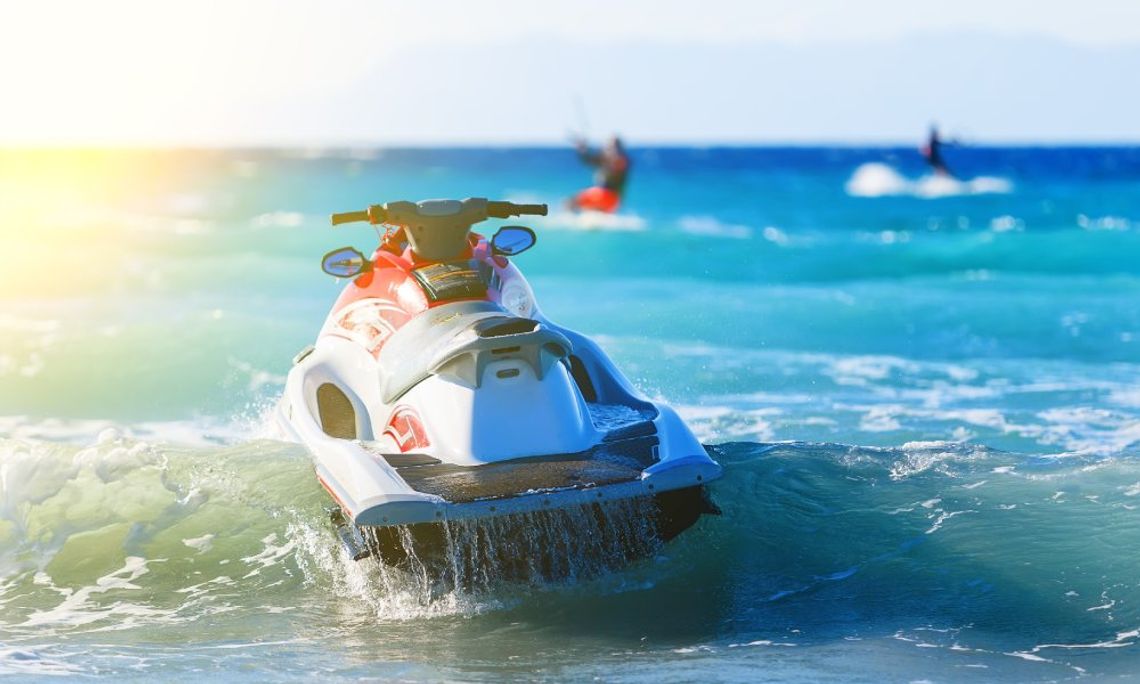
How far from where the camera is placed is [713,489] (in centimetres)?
818

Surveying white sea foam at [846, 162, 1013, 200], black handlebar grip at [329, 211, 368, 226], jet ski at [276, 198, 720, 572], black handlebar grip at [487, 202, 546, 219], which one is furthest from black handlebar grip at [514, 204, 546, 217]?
white sea foam at [846, 162, 1013, 200]

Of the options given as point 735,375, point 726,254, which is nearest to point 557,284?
point 726,254

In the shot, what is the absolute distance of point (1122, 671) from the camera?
19.8 feet

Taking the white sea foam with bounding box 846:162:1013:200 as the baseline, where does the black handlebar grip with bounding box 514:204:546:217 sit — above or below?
below

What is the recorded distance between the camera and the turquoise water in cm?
631

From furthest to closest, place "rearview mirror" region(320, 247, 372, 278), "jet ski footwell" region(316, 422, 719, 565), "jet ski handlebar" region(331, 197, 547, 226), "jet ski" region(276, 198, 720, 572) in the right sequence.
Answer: "rearview mirror" region(320, 247, 372, 278), "jet ski handlebar" region(331, 197, 547, 226), "jet ski" region(276, 198, 720, 572), "jet ski footwell" region(316, 422, 719, 565)

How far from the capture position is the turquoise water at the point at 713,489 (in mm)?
6312

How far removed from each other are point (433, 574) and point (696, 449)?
47.1 inches

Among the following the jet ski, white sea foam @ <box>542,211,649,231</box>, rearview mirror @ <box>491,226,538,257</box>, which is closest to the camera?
the jet ski

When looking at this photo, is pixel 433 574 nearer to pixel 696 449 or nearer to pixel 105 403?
pixel 696 449

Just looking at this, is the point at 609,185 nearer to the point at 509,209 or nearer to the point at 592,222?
the point at 592,222

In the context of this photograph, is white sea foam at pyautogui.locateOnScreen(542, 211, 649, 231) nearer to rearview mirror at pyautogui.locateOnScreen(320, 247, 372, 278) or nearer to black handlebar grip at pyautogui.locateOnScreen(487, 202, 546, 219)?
black handlebar grip at pyautogui.locateOnScreen(487, 202, 546, 219)

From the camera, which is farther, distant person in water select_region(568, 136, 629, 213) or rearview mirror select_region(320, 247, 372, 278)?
distant person in water select_region(568, 136, 629, 213)

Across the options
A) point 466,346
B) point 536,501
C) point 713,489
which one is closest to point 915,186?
point 713,489
